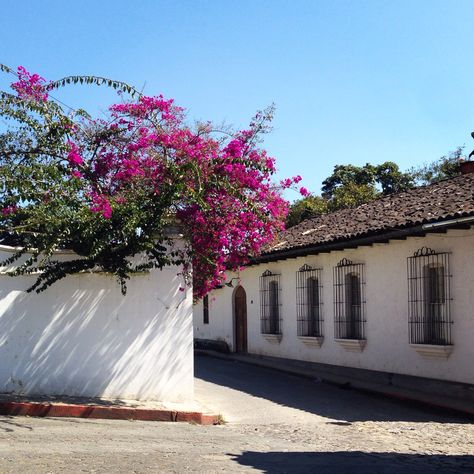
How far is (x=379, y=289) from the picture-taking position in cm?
1580

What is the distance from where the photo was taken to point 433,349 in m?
13.6

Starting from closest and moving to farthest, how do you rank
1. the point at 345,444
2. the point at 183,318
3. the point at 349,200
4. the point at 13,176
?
the point at 345,444 → the point at 13,176 → the point at 183,318 → the point at 349,200

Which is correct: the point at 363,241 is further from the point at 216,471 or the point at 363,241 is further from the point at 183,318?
the point at 216,471

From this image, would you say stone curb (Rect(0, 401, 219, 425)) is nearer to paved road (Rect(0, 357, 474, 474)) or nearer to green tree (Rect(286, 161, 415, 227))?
paved road (Rect(0, 357, 474, 474))

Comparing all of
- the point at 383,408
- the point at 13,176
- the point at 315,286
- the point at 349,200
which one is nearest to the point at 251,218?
the point at 13,176

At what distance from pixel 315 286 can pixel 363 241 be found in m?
3.88

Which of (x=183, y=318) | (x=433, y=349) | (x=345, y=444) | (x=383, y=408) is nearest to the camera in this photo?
(x=345, y=444)

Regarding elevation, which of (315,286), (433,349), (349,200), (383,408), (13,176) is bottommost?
(383,408)

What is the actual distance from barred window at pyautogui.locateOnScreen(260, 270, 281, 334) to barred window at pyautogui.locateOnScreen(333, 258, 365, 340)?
368 centimetres

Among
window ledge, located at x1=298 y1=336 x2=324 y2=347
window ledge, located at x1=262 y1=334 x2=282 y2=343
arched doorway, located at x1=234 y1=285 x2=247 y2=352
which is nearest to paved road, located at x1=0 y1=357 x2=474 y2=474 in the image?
window ledge, located at x1=298 y1=336 x2=324 y2=347

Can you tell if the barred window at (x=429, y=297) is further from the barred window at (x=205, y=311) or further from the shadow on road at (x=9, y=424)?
the barred window at (x=205, y=311)

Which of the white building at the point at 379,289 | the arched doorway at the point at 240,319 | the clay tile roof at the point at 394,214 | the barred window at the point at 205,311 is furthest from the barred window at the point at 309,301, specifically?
the barred window at the point at 205,311

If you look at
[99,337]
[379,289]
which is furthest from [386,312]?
[99,337]

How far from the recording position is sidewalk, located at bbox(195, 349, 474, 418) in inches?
494
